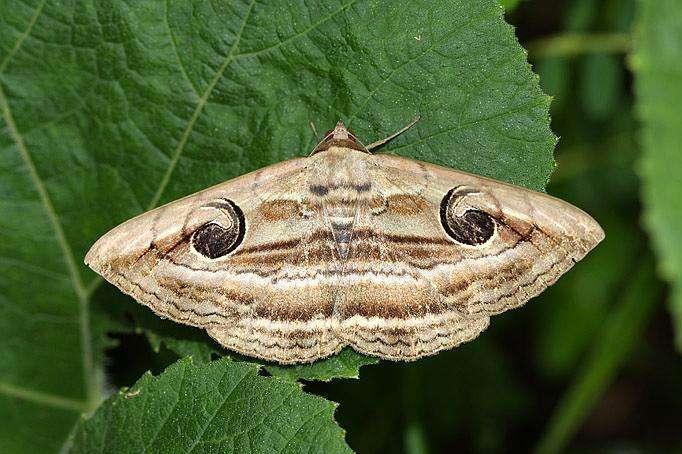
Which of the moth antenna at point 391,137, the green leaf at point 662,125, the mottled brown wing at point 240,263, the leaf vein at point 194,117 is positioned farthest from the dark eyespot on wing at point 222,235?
the green leaf at point 662,125

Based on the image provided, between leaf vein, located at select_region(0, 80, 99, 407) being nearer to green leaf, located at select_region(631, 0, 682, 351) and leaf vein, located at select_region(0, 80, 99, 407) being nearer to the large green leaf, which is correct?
the large green leaf

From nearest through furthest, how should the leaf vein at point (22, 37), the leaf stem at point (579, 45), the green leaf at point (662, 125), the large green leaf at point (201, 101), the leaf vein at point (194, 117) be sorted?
the large green leaf at point (201, 101), the leaf vein at point (194, 117), the leaf vein at point (22, 37), the green leaf at point (662, 125), the leaf stem at point (579, 45)

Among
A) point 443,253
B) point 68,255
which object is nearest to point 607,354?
point 443,253

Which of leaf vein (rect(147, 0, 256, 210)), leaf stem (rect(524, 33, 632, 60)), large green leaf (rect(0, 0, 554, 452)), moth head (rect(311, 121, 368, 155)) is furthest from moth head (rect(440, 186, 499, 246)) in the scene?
leaf stem (rect(524, 33, 632, 60))

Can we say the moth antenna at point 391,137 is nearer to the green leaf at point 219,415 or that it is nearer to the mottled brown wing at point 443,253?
the mottled brown wing at point 443,253

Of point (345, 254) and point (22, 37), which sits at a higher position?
point (22, 37)

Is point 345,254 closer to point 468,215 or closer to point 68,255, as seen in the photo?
point 468,215

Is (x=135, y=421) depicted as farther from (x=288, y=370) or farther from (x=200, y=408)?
(x=288, y=370)
